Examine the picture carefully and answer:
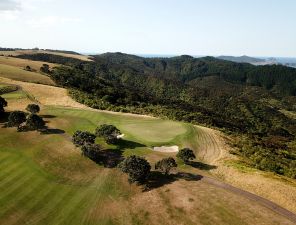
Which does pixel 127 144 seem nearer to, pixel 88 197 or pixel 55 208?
pixel 88 197

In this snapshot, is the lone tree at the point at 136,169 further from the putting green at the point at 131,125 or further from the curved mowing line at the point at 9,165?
the curved mowing line at the point at 9,165

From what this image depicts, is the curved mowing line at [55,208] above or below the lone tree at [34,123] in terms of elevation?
below

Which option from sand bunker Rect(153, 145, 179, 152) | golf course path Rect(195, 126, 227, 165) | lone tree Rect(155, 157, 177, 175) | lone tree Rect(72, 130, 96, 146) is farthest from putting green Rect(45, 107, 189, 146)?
lone tree Rect(155, 157, 177, 175)

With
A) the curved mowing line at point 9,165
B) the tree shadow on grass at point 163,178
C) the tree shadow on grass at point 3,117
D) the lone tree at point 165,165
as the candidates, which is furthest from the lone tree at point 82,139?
the tree shadow on grass at point 3,117

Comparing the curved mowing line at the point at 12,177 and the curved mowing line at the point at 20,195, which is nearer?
the curved mowing line at the point at 20,195

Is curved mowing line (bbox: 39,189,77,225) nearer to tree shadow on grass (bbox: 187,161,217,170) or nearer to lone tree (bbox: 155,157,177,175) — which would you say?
lone tree (bbox: 155,157,177,175)

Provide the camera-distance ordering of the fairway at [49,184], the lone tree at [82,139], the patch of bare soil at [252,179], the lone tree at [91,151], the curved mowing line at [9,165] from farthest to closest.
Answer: the lone tree at [82,139], the lone tree at [91,151], the curved mowing line at [9,165], the patch of bare soil at [252,179], the fairway at [49,184]

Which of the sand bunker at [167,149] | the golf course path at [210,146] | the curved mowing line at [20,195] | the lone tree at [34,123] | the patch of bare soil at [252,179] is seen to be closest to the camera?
the curved mowing line at [20,195]

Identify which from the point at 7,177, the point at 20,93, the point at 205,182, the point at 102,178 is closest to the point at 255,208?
the point at 205,182
